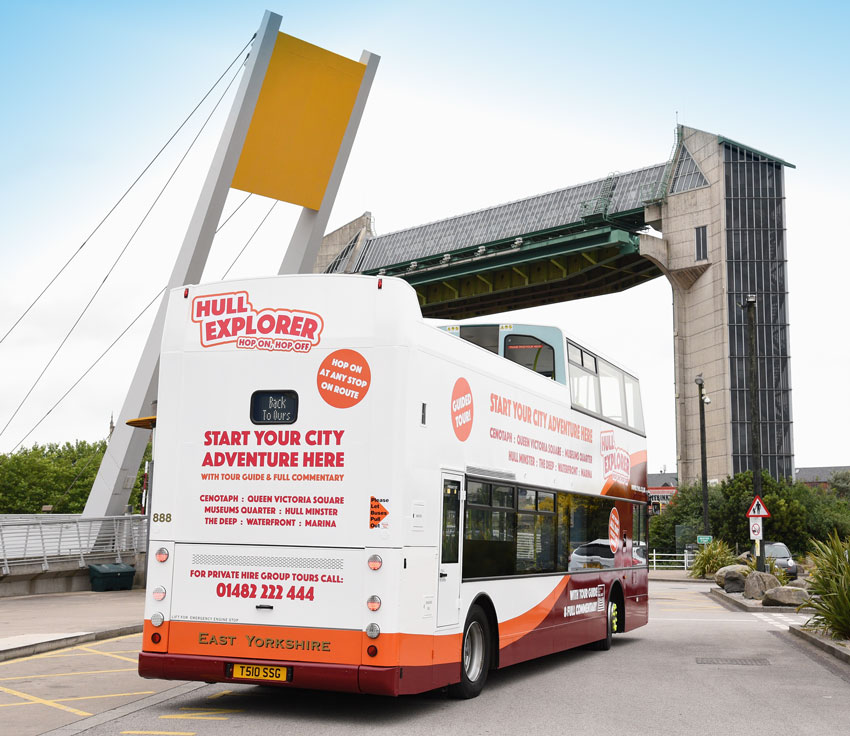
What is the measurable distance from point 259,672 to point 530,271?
2345 inches

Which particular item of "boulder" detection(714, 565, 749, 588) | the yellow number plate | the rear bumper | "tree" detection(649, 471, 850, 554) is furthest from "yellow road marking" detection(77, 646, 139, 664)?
"tree" detection(649, 471, 850, 554)

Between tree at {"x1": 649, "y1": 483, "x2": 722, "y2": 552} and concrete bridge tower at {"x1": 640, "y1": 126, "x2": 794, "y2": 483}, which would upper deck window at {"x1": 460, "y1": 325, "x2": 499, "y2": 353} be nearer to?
tree at {"x1": 649, "y1": 483, "x2": 722, "y2": 552}

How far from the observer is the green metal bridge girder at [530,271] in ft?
204

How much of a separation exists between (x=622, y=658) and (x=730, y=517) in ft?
132

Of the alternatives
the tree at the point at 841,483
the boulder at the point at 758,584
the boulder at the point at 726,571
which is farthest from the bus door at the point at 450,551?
the tree at the point at 841,483

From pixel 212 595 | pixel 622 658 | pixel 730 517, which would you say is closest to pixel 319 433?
pixel 212 595

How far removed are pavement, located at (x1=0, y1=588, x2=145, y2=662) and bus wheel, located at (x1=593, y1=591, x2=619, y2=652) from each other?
6.83 metres

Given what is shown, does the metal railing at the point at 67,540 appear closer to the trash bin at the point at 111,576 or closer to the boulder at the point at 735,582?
the trash bin at the point at 111,576

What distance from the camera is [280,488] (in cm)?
891

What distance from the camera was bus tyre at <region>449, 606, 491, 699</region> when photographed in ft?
32.0

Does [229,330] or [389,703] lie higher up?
[229,330]

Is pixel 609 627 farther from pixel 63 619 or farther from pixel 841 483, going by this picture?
pixel 841 483

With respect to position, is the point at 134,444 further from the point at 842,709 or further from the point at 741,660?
the point at 842,709

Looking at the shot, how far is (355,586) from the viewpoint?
28.0ft
